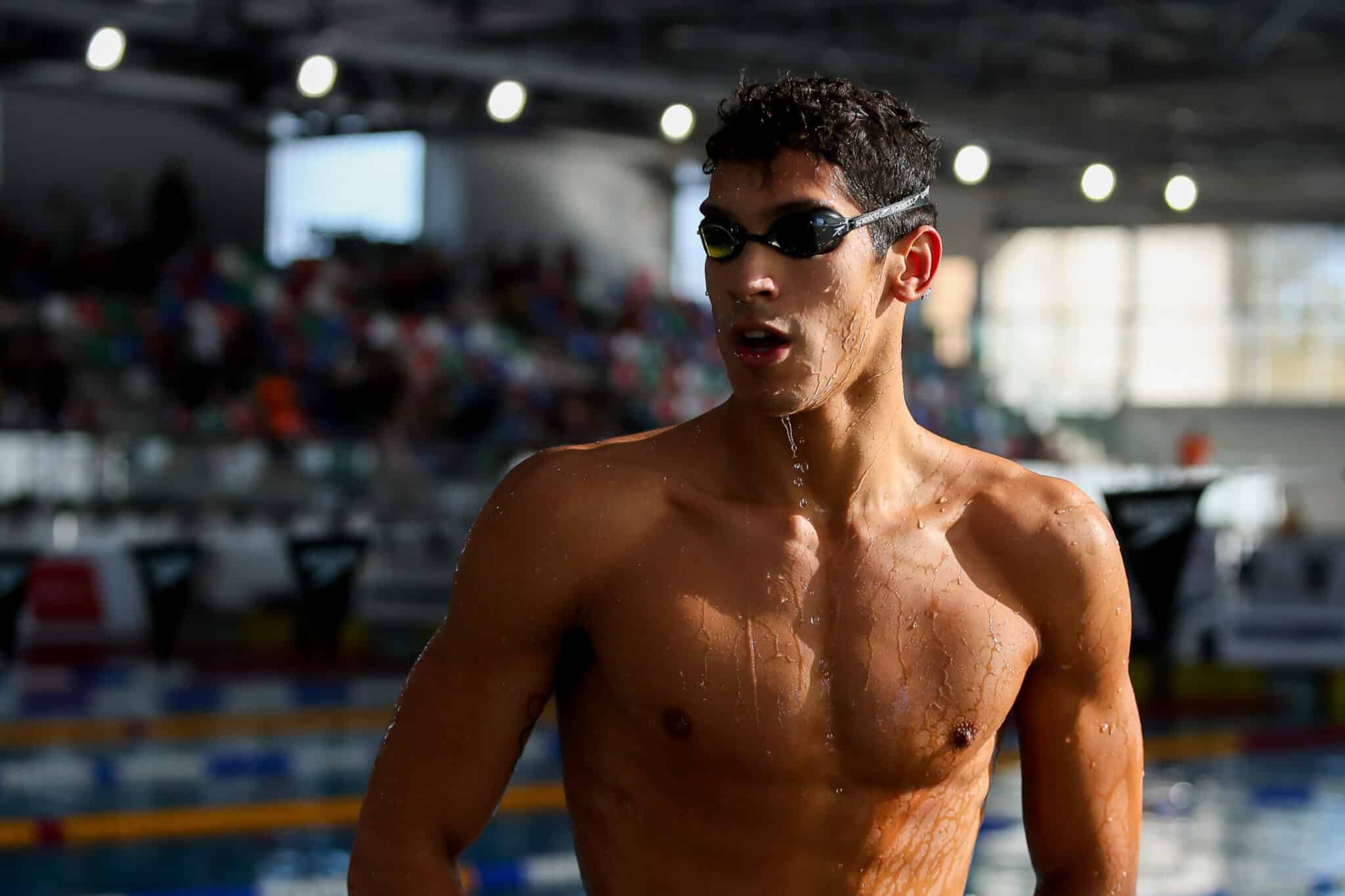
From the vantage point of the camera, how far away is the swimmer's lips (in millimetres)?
1712

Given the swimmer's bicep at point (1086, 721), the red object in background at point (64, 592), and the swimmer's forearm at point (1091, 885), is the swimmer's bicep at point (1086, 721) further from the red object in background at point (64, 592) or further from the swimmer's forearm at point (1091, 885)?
the red object in background at point (64, 592)

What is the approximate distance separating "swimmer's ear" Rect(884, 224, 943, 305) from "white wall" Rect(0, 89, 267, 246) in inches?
782

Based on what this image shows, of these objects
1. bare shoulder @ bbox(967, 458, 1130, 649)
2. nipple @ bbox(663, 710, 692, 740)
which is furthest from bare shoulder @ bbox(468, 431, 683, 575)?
bare shoulder @ bbox(967, 458, 1130, 649)

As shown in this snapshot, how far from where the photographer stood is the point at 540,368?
66.8 ft

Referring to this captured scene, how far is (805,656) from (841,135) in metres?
0.52

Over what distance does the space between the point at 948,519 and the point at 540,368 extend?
18571 mm

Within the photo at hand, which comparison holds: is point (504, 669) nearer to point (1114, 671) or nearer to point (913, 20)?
point (1114, 671)

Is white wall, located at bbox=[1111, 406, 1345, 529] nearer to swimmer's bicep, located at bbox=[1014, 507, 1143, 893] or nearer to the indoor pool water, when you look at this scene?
the indoor pool water

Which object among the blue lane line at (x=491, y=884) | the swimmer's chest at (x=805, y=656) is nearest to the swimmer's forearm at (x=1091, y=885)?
the swimmer's chest at (x=805, y=656)

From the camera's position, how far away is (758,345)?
172 centimetres

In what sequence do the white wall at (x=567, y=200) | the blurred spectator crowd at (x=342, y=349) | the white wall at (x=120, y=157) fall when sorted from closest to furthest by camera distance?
the blurred spectator crowd at (x=342, y=349) < the white wall at (x=120, y=157) < the white wall at (x=567, y=200)

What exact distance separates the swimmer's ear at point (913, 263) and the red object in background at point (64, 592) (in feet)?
40.8

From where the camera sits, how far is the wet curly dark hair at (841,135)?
1.71 metres

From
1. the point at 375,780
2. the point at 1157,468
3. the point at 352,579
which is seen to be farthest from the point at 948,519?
the point at 1157,468
